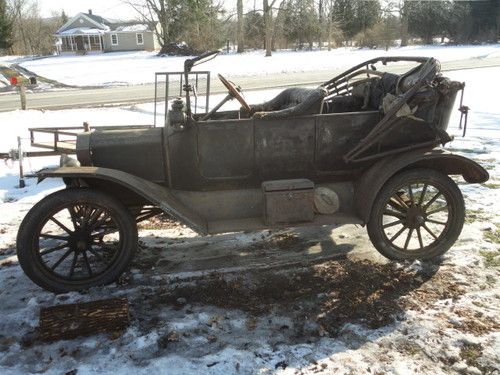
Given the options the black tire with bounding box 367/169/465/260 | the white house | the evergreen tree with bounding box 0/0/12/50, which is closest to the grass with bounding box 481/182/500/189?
the black tire with bounding box 367/169/465/260

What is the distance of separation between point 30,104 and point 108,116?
13.7 feet

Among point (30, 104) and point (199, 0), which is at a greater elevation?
point (199, 0)

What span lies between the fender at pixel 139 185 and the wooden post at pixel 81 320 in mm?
760

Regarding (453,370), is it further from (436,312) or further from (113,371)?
(113,371)

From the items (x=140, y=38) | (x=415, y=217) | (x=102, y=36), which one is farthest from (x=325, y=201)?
(x=102, y=36)

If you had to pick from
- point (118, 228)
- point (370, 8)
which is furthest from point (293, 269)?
point (370, 8)

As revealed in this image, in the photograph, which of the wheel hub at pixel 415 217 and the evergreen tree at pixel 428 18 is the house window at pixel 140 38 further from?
the wheel hub at pixel 415 217

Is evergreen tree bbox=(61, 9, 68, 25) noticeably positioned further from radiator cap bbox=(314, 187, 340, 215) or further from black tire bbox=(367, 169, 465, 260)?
black tire bbox=(367, 169, 465, 260)

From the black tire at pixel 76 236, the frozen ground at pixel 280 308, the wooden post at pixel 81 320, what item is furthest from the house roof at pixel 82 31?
the wooden post at pixel 81 320

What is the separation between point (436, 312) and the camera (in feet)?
10.7

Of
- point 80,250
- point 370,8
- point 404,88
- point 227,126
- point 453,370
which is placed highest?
point 370,8

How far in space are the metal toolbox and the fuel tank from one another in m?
0.94

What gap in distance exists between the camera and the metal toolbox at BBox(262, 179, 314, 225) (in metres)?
3.70

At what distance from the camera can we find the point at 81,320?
123 inches
